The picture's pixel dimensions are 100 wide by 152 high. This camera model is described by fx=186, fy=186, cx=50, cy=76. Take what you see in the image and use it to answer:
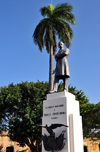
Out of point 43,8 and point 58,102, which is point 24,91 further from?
point 58,102

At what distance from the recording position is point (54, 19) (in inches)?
665

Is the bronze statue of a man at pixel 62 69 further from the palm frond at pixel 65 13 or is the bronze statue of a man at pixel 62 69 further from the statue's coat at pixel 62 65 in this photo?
the palm frond at pixel 65 13

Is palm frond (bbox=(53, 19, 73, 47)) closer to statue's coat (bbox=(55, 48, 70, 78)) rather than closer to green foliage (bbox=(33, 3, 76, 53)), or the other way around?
green foliage (bbox=(33, 3, 76, 53))

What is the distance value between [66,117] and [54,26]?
11230 mm

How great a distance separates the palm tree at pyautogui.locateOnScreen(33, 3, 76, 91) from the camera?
16.6 metres

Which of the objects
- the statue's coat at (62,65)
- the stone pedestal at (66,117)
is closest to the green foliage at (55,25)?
the statue's coat at (62,65)

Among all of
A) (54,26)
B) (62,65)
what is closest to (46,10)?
(54,26)

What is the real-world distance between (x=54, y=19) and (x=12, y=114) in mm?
9965

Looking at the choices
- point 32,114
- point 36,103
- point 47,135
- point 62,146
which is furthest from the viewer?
point 36,103

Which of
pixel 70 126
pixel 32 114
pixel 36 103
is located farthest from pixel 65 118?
pixel 36 103

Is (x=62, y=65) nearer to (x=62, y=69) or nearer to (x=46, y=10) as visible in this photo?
(x=62, y=69)

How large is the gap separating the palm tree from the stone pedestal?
8537 millimetres

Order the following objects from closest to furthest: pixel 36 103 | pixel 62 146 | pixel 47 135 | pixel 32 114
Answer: pixel 62 146 < pixel 47 135 < pixel 32 114 < pixel 36 103

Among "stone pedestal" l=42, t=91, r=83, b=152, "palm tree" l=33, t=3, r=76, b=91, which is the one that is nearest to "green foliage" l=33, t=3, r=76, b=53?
"palm tree" l=33, t=3, r=76, b=91
